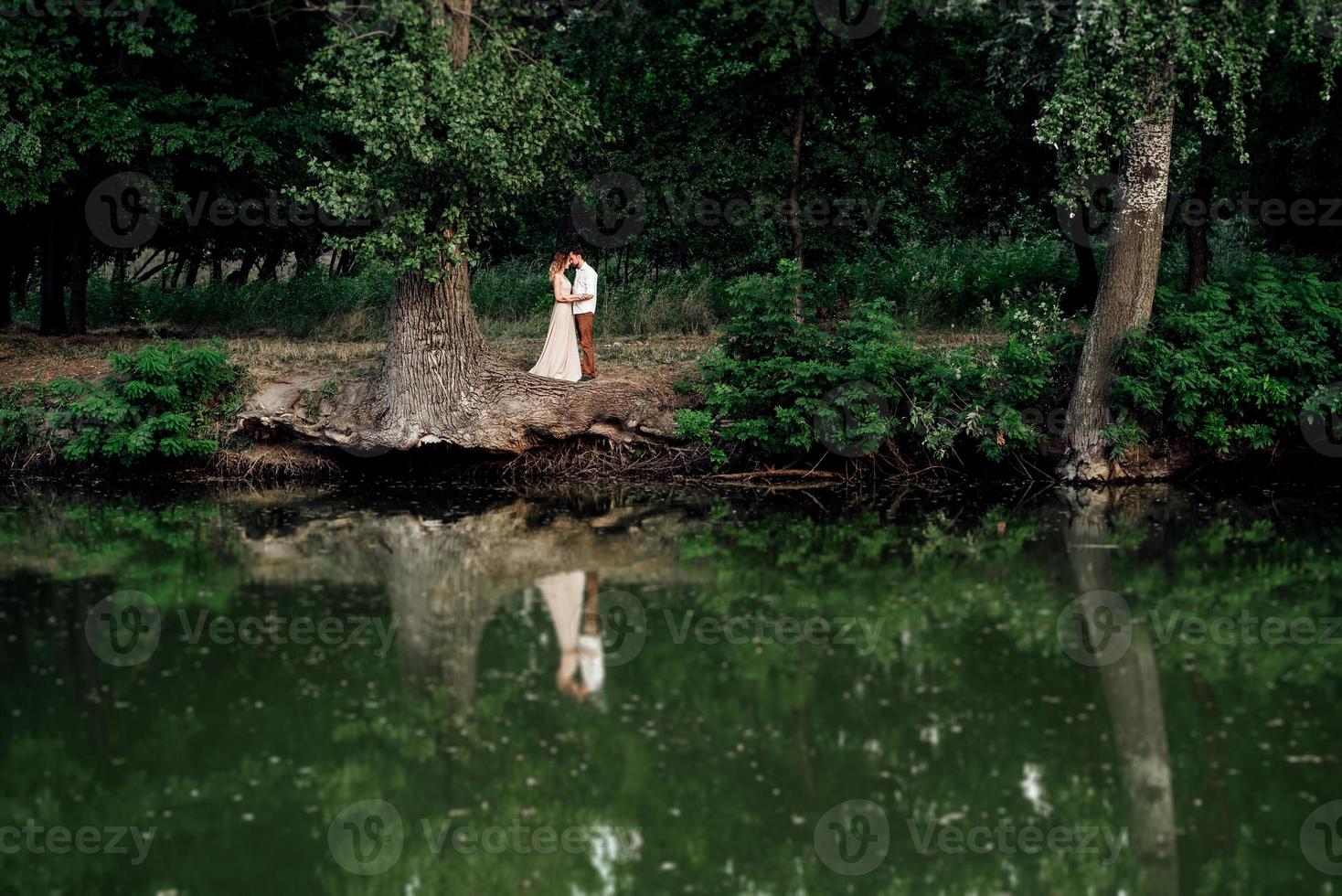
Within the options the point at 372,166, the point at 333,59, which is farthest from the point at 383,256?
the point at 333,59

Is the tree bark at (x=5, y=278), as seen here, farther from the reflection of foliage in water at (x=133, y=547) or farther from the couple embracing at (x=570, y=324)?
the couple embracing at (x=570, y=324)

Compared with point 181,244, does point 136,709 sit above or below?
below

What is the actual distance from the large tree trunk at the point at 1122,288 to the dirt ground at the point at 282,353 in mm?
5465

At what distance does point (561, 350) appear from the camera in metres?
21.4

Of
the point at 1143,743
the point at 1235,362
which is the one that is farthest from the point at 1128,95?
the point at 1143,743

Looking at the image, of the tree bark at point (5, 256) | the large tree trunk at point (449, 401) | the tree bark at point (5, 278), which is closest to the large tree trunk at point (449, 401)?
the large tree trunk at point (449, 401)

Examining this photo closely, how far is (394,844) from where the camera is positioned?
9039mm

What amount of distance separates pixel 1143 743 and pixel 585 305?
12.4m

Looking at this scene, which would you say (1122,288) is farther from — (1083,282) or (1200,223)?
(1083,282)

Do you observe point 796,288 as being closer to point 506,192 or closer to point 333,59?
point 506,192

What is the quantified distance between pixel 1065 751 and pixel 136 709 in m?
6.40

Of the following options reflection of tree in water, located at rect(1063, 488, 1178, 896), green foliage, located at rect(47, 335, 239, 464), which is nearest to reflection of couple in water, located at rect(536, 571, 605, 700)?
reflection of tree in water, located at rect(1063, 488, 1178, 896)

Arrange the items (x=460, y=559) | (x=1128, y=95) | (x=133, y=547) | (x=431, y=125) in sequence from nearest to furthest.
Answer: (x=460, y=559), (x=133, y=547), (x=1128, y=95), (x=431, y=125)

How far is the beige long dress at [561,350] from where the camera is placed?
2128 centimetres
